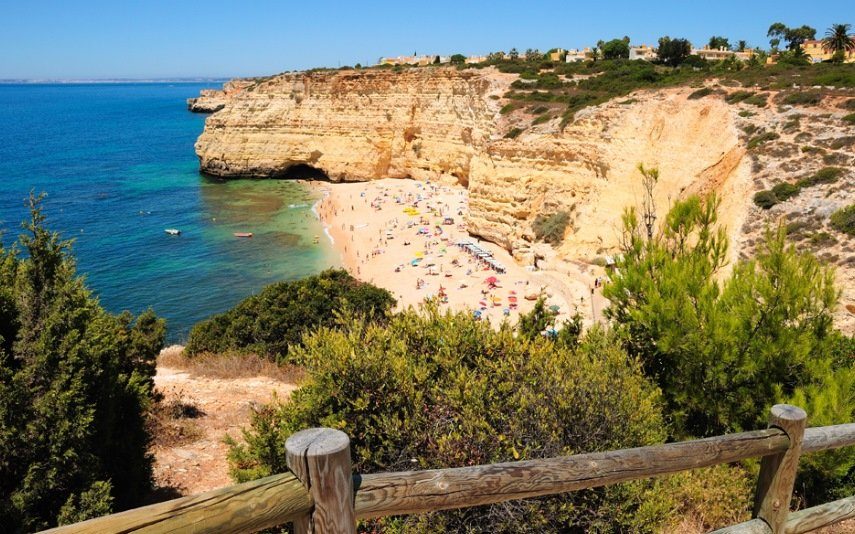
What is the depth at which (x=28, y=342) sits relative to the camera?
4.88m

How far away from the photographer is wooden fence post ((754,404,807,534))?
291cm

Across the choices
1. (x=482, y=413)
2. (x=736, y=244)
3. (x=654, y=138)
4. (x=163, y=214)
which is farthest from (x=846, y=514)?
(x=163, y=214)

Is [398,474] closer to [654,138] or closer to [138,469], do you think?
[138,469]

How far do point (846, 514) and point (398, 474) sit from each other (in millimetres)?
2990

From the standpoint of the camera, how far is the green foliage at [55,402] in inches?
172

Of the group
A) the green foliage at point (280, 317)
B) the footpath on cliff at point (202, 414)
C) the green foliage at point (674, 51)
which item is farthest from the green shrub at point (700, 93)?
the green foliage at point (674, 51)

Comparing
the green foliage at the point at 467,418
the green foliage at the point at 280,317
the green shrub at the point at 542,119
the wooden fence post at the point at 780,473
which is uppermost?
the green shrub at the point at 542,119

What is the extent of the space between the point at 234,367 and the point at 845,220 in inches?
675

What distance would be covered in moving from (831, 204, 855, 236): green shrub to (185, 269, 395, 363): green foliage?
13.1 metres

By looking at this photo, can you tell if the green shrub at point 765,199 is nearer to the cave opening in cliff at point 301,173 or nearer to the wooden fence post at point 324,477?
the wooden fence post at point 324,477

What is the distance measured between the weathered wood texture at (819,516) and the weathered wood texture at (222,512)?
280cm

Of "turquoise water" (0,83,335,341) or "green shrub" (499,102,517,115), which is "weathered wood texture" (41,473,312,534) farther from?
"green shrub" (499,102,517,115)

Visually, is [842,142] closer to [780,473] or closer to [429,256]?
[429,256]

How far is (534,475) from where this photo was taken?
2389 mm
